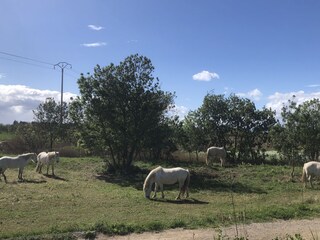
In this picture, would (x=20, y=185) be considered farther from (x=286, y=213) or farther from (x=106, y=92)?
(x=286, y=213)

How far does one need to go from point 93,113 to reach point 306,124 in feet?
54.9

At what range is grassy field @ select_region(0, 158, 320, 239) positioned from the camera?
496 inches

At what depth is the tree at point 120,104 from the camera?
2870cm

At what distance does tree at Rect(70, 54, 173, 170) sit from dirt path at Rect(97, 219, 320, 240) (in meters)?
16.7

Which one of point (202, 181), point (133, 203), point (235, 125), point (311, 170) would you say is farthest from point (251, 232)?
point (235, 125)

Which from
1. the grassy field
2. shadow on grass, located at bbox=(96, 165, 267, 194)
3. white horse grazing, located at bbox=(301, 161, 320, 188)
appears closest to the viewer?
the grassy field

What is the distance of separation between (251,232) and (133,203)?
22.4 feet

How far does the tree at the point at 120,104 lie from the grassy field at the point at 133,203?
2688 mm

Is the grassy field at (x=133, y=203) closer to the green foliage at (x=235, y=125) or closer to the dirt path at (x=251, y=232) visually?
the dirt path at (x=251, y=232)

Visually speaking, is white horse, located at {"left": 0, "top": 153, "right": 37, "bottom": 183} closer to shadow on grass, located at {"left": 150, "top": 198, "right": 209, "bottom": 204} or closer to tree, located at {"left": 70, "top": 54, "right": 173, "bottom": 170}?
tree, located at {"left": 70, "top": 54, "right": 173, "bottom": 170}

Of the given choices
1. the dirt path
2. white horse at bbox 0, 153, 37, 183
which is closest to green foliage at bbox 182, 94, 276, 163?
white horse at bbox 0, 153, 37, 183

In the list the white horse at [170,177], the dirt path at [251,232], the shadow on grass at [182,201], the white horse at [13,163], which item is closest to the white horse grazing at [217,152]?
the white horse at [170,177]

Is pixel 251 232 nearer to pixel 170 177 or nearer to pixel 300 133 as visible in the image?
pixel 170 177

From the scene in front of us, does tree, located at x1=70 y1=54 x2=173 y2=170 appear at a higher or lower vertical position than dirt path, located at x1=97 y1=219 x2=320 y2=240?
higher
